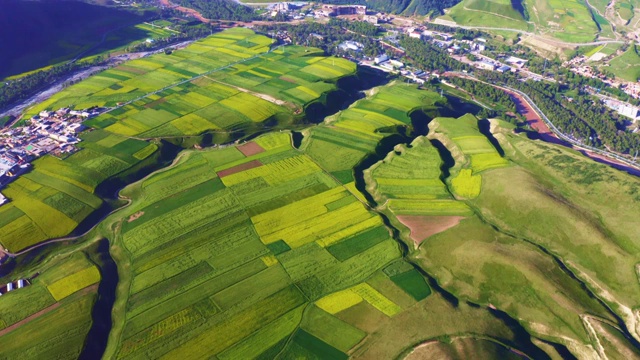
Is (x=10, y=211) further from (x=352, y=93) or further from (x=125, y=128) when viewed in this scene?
(x=352, y=93)

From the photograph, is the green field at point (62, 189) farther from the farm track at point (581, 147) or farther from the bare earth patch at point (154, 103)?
the farm track at point (581, 147)

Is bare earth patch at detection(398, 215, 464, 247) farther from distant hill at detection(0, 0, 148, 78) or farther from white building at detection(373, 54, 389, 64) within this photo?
distant hill at detection(0, 0, 148, 78)

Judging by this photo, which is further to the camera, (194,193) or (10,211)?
(194,193)

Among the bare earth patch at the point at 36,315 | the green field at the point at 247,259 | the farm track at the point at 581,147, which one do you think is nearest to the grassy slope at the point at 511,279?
the green field at the point at 247,259

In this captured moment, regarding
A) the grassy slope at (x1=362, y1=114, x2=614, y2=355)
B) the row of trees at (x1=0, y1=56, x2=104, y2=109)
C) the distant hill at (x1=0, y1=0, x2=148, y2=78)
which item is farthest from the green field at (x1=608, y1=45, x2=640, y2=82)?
the row of trees at (x1=0, y1=56, x2=104, y2=109)

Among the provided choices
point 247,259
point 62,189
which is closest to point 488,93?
point 247,259

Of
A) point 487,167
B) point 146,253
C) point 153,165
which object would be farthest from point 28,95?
point 487,167
